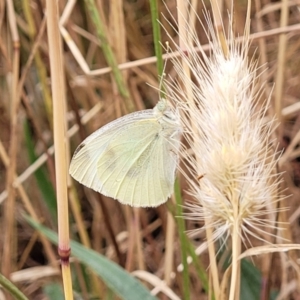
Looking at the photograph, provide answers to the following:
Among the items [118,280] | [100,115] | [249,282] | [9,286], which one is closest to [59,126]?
[9,286]

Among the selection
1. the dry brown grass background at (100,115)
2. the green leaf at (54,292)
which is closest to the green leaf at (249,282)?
the dry brown grass background at (100,115)

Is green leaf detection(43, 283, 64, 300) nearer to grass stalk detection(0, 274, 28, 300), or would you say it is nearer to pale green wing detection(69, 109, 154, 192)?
pale green wing detection(69, 109, 154, 192)

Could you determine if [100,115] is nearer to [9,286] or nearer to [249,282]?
[249,282]

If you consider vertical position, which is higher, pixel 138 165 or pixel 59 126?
pixel 59 126

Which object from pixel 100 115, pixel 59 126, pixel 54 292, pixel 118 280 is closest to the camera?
pixel 59 126

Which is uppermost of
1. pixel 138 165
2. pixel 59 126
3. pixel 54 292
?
pixel 59 126

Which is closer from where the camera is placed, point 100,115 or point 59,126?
point 59,126

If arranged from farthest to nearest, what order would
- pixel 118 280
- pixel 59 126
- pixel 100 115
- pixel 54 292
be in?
pixel 100 115
pixel 54 292
pixel 118 280
pixel 59 126

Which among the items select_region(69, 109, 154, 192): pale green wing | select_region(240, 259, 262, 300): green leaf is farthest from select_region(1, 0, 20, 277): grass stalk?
select_region(240, 259, 262, 300): green leaf
